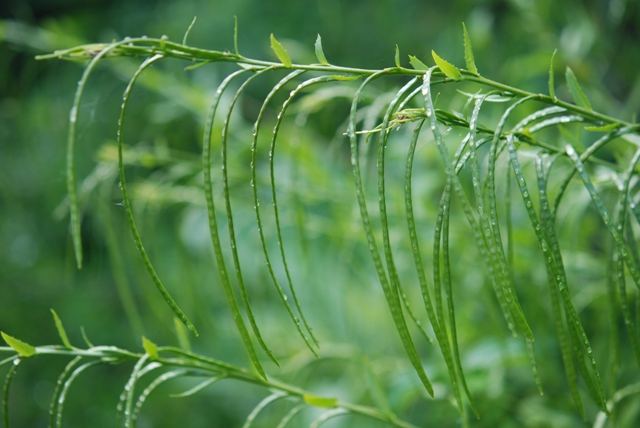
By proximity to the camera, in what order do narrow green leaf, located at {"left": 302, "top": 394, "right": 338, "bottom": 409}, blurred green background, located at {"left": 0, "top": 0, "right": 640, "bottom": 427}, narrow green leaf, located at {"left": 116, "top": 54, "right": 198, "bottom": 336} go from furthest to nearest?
blurred green background, located at {"left": 0, "top": 0, "right": 640, "bottom": 427} → narrow green leaf, located at {"left": 302, "top": 394, "right": 338, "bottom": 409} → narrow green leaf, located at {"left": 116, "top": 54, "right": 198, "bottom": 336}

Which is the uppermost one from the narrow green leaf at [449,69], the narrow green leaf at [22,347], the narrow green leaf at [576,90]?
the narrow green leaf at [449,69]

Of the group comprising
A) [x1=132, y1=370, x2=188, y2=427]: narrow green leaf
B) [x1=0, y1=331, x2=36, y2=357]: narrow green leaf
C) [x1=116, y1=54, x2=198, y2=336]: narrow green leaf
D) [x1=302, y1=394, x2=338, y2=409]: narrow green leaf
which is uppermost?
[x1=116, y1=54, x2=198, y2=336]: narrow green leaf

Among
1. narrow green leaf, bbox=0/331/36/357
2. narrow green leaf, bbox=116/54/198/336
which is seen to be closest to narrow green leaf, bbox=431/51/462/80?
narrow green leaf, bbox=116/54/198/336

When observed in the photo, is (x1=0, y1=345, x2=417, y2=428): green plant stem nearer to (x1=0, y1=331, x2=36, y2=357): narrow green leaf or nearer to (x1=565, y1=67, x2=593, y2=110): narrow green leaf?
(x1=0, y1=331, x2=36, y2=357): narrow green leaf

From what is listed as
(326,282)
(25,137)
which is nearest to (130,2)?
(25,137)

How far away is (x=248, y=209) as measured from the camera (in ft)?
2.48

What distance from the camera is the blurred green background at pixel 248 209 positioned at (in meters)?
0.63

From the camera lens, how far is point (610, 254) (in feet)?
1.12

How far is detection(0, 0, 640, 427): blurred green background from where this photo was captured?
0.63 m

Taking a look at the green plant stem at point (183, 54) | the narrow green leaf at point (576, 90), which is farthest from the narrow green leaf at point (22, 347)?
the narrow green leaf at point (576, 90)

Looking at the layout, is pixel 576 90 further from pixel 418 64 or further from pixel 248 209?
pixel 248 209

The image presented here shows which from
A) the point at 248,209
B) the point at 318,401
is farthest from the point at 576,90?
the point at 248,209

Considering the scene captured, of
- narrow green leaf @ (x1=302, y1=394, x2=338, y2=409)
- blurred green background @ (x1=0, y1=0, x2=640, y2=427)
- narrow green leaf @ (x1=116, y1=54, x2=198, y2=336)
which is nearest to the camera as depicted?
narrow green leaf @ (x1=116, y1=54, x2=198, y2=336)

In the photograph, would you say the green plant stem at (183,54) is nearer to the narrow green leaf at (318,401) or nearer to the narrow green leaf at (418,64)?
the narrow green leaf at (418,64)
